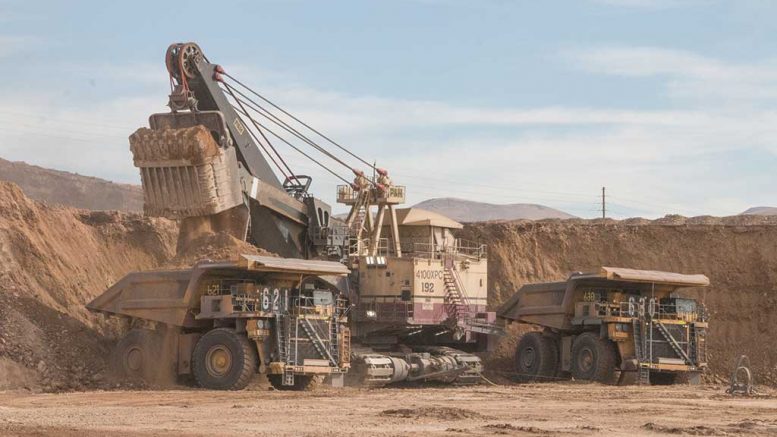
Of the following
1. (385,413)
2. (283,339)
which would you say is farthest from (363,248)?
(385,413)

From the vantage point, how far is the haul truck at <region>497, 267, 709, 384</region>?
3694cm

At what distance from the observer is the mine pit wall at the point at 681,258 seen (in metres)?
48.0

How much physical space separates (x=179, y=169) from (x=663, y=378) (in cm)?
1508

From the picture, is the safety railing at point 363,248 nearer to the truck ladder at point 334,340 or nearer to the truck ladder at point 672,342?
the truck ladder at point 334,340

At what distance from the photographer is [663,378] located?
1516 inches

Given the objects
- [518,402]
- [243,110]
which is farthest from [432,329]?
[518,402]

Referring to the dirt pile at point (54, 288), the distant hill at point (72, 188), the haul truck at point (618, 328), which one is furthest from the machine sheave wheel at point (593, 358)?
the distant hill at point (72, 188)

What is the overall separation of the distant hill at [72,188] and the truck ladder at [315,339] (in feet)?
257

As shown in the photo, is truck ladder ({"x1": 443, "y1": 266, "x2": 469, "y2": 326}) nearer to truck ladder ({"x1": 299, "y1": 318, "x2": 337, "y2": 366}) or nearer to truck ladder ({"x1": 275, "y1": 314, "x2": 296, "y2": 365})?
truck ladder ({"x1": 299, "y1": 318, "x2": 337, "y2": 366})

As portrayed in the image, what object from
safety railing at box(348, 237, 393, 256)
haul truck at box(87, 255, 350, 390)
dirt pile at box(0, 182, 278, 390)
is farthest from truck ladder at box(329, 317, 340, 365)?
safety railing at box(348, 237, 393, 256)

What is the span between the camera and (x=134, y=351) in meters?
33.3

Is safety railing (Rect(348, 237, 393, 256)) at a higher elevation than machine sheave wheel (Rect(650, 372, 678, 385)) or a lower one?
higher

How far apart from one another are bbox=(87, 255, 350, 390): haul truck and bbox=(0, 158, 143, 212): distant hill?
7655 centimetres

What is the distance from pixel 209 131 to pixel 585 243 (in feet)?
74.4
